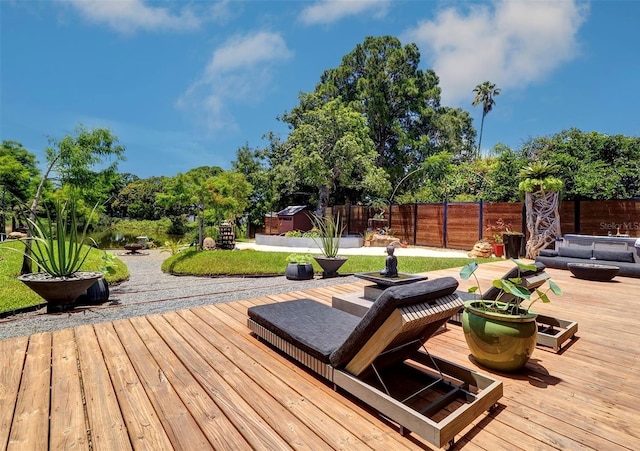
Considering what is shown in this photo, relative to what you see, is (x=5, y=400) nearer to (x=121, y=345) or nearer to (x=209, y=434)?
(x=121, y=345)

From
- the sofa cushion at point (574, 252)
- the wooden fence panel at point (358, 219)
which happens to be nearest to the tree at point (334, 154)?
the wooden fence panel at point (358, 219)

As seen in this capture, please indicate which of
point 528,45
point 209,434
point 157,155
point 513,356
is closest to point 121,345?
point 209,434

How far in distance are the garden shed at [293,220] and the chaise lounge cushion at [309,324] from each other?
55.5 ft

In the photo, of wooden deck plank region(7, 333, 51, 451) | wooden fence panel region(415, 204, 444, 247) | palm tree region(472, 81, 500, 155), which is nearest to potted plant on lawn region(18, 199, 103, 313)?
wooden deck plank region(7, 333, 51, 451)

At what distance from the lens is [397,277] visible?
3.52 m

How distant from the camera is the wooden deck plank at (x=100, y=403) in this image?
58.4 inches

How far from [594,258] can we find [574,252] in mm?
Result: 376

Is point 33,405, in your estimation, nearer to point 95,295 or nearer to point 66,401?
point 66,401

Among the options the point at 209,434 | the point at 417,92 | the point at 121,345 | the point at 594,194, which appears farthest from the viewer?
the point at 417,92

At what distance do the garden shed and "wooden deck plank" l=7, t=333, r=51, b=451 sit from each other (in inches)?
687

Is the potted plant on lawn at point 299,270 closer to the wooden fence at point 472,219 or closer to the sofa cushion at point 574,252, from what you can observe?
the sofa cushion at point 574,252

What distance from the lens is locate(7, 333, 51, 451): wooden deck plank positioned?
4.86 feet

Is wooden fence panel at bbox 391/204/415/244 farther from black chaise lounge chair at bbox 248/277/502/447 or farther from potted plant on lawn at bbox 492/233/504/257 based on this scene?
black chaise lounge chair at bbox 248/277/502/447

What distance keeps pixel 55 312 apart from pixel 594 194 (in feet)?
46.6
